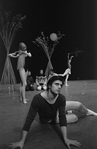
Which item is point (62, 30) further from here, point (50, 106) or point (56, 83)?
point (56, 83)

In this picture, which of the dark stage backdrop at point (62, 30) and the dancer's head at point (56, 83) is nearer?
the dancer's head at point (56, 83)

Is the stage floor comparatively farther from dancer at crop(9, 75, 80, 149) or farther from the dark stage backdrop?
the dark stage backdrop

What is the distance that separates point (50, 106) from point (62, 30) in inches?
205

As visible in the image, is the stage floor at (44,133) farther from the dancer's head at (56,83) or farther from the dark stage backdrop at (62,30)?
the dark stage backdrop at (62,30)

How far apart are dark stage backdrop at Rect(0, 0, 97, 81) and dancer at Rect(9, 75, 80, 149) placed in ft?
15.0

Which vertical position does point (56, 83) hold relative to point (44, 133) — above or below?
above

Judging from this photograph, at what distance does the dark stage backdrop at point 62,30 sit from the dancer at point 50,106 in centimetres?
457

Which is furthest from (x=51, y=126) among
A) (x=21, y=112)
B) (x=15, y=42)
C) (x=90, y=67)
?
(x=90, y=67)

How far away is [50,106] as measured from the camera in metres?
1.74

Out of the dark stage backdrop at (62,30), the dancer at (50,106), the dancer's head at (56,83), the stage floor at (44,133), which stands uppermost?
the dark stage backdrop at (62,30)

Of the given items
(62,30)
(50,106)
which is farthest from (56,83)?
(62,30)

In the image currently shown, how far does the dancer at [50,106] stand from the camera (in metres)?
1.53

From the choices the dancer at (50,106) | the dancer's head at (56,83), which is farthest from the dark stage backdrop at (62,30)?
the dancer's head at (56,83)

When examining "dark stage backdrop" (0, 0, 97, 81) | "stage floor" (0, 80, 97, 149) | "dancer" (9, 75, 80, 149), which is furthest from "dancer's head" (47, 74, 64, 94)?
"dark stage backdrop" (0, 0, 97, 81)
